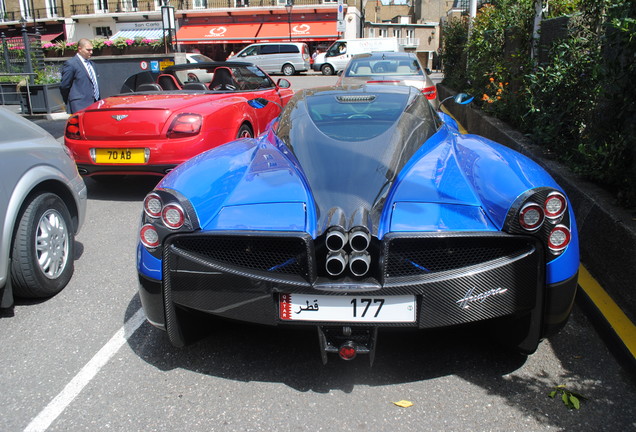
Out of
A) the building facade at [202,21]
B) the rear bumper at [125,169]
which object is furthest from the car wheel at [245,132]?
the building facade at [202,21]

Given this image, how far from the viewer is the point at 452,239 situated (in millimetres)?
2363

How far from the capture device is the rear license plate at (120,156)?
577 centimetres

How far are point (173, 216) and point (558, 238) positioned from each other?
5.73 feet

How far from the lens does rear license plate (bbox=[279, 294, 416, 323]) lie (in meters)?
2.33

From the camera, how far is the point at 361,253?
91.7 inches

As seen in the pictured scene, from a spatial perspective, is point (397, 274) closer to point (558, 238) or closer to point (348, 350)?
point (348, 350)

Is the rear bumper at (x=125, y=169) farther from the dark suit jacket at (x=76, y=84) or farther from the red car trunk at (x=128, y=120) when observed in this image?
the dark suit jacket at (x=76, y=84)

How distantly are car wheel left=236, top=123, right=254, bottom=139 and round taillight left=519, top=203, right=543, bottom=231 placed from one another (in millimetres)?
4560

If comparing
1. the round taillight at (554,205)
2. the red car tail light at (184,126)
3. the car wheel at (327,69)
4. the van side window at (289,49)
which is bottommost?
the car wheel at (327,69)

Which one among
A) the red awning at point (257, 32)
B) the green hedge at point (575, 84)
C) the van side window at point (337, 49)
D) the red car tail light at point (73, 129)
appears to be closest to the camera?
the green hedge at point (575, 84)

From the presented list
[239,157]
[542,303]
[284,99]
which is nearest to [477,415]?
[542,303]

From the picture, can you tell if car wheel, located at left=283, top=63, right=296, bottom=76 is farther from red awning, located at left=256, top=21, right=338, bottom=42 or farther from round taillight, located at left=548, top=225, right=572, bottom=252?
round taillight, located at left=548, top=225, right=572, bottom=252

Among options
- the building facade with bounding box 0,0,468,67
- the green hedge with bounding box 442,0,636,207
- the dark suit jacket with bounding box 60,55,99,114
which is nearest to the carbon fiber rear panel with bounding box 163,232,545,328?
the green hedge with bounding box 442,0,636,207

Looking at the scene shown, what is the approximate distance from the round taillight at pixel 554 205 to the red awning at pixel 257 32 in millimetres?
43532
